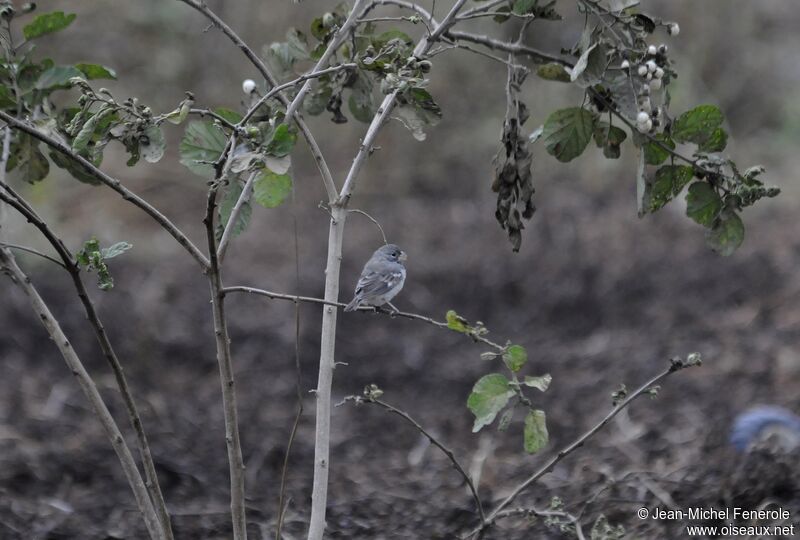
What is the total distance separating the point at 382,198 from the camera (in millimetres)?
9508

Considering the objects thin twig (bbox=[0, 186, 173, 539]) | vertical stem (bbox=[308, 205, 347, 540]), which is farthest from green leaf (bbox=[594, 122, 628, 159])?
thin twig (bbox=[0, 186, 173, 539])

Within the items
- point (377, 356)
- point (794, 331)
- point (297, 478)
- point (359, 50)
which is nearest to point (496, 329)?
point (377, 356)

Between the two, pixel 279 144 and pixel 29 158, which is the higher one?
pixel 29 158

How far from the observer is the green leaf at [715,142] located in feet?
Answer: 7.94

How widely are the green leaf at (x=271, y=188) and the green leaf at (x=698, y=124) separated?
1.03m

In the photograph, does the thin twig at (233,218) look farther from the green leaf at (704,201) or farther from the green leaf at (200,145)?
the green leaf at (704,201)

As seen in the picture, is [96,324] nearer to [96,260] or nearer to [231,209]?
[96,260]

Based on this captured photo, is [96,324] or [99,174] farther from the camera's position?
[96,324]

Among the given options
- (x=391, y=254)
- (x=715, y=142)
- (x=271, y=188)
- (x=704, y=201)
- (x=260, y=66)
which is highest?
(x=391, y=254)

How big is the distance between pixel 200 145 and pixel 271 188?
34 centimetres

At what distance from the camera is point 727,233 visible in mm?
2441

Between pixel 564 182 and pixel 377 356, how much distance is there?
416cm

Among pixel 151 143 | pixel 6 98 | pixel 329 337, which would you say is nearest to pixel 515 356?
pixel 329 337

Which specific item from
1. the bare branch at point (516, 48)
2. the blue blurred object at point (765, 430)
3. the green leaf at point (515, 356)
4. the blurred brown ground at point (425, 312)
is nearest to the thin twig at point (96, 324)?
the blurred brown ground at point (425, 312)
